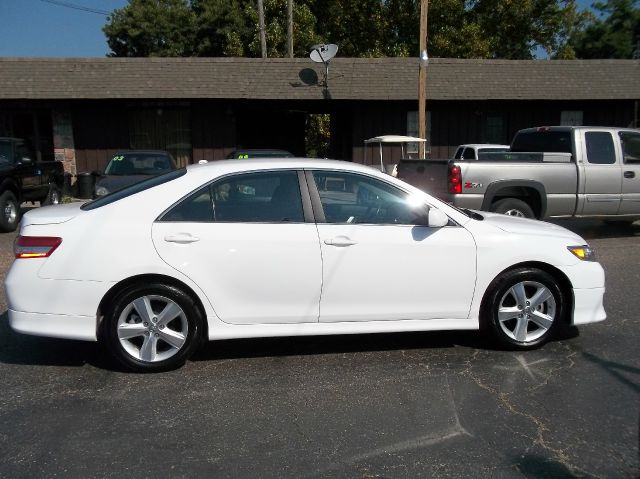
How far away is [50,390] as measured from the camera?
4195mm

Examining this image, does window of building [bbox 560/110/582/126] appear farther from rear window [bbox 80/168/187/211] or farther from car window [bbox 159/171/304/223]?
rear window [bbox 80/168/187/211]

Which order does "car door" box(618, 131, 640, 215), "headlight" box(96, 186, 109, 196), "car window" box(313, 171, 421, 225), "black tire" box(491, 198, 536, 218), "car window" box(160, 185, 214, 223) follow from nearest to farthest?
1. "car window" box(160, 185, 214, 223)
2. "car window" box(313, 171, 421, 225)
3. "black tire" box(491, 198, 536, 218)
4. "car door" box(618, 131, 640, 215)
5. "headlight" box(96, 186, 109, 196)

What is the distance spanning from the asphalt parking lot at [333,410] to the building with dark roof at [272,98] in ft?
46.9

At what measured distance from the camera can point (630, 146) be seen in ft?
32.9

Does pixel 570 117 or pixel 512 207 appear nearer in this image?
pixel 512 207

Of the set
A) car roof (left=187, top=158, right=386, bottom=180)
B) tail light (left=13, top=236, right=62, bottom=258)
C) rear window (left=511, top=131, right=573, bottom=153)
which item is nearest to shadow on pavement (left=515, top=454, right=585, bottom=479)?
car roof (left=187, top=158, right=386, bottom=180)

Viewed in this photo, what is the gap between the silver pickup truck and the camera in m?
9.08

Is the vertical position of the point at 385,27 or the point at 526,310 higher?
the point at 385,27

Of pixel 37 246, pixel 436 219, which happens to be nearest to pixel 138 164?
pixel 37 246

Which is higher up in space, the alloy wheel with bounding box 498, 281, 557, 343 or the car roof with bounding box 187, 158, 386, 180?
the car roof with bounding box 187, 158, 386, 180

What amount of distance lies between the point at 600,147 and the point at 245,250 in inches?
302

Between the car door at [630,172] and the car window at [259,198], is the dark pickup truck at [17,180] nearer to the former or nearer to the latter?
the car window at [259,198]

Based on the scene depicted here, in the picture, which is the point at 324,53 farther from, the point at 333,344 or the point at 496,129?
the point at 333,344

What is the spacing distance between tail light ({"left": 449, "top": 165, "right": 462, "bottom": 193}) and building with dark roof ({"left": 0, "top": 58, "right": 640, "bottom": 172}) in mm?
10104
